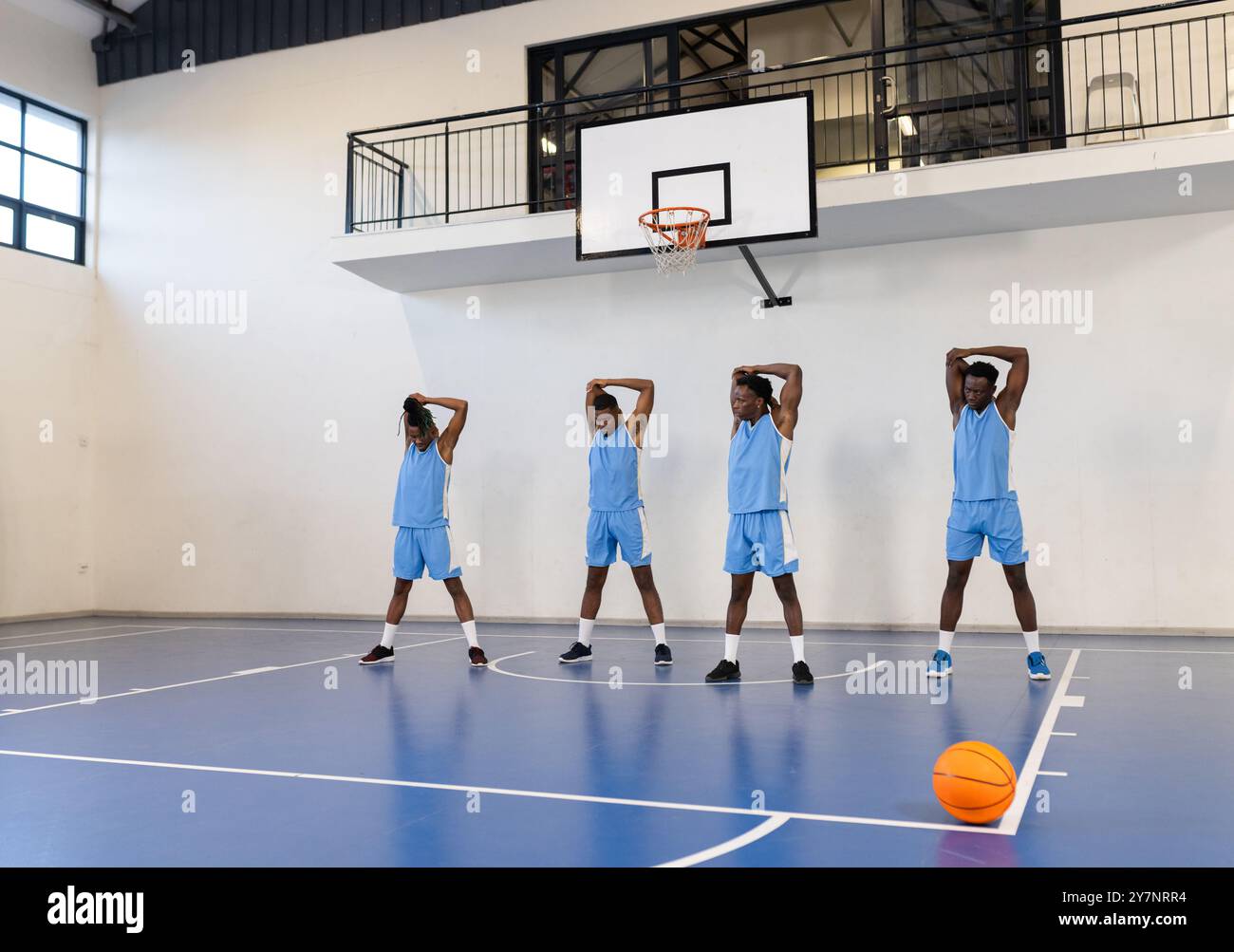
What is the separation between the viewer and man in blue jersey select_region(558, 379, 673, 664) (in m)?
7.62

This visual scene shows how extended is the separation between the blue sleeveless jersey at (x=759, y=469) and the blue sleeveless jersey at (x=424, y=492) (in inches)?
90.6

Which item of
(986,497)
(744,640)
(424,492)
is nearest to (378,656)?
(424,492)

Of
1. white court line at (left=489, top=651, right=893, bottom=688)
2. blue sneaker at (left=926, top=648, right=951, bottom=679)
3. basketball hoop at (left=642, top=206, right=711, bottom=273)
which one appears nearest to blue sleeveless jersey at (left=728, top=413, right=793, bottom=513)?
white court line at (left=489, top=651, right=893, bottom=688)

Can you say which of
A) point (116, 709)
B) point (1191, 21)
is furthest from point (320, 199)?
point (1191, 21)

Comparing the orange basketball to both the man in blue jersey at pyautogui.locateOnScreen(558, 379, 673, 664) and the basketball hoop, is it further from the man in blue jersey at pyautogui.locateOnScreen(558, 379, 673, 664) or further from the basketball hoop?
the basketball hoop

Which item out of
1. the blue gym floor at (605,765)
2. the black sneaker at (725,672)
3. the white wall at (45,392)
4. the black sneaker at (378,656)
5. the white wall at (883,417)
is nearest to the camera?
the blue gym floor at (605,765)

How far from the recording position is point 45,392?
12609 mm

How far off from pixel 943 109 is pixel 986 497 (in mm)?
A: 5144

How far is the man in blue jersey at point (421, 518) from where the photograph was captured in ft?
25.0

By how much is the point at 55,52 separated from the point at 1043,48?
11967 mm

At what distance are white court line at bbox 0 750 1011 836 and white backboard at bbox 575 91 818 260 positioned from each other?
18.4 feet

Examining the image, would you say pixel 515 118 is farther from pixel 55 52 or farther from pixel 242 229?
pixel 55 52

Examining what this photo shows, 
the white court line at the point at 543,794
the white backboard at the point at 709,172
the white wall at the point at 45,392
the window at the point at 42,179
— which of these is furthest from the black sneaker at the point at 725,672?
the window at the point at 42,179

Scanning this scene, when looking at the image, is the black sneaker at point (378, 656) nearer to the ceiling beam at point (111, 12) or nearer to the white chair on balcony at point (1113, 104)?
the white chair on balcony at point (1113, 104)
